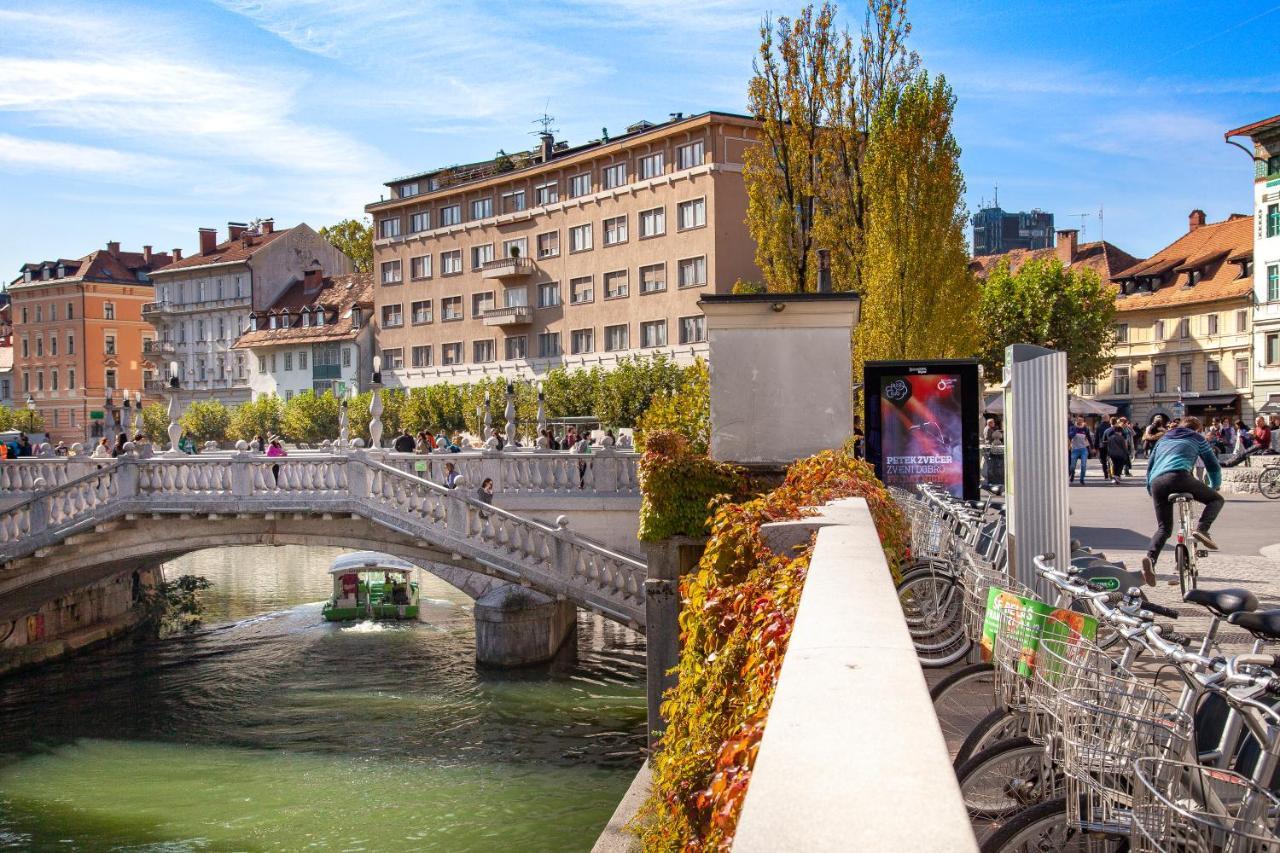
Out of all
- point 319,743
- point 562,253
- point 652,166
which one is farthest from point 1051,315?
point 319,743

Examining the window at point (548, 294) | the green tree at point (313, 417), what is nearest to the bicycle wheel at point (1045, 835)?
the window at point (548, 294)

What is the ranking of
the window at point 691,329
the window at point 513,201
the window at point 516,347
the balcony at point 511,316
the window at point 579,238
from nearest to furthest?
the window at point 691,329, the window at point 579,238, the balcony at point 511,316, the window at point 516,347, the window at point 513,201

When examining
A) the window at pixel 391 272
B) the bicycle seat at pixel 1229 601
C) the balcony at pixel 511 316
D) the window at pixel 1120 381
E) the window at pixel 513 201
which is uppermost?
the window at pixel 513 201

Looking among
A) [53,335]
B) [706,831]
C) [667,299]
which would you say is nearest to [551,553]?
[706,831]

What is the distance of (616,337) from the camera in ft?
190

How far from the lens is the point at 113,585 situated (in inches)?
1254

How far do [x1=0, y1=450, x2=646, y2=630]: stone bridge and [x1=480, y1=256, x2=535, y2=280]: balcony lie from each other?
3809 centimetres

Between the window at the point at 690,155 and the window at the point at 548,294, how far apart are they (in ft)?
33.9

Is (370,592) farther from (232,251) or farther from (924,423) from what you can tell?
(232,251)

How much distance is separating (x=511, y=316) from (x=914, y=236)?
113 feet

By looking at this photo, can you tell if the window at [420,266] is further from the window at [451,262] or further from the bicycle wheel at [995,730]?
the bicycle wheel at [995,730]

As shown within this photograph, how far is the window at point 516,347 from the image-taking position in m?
62.9

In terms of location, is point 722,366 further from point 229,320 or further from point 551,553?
point 229,320

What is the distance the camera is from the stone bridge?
21094 millimetres
